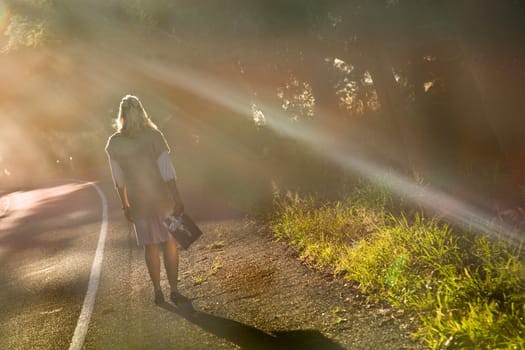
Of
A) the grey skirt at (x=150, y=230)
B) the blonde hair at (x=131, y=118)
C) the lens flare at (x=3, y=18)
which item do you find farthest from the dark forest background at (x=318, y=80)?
the grey skirt at (x=150, y=230)

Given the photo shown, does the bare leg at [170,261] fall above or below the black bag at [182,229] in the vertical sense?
below

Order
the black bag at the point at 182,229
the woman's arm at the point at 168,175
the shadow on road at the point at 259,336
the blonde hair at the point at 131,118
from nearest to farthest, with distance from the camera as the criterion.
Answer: the shadow on road at the point at 259,336 → the blonde hair at the point at 131,118 → the woman's arm at the point at 168,175 → the black bag at the point at 182,229

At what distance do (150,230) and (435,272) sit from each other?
9.21 feet

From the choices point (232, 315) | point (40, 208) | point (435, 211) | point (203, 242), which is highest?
point (435, 211)

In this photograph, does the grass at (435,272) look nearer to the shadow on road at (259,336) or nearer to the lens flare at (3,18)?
the shadow on road at (259,336)

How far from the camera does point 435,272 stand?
471cm

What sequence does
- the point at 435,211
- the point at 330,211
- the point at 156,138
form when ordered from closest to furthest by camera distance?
the point at 156,138
the point at 435,211
the point at 330,211

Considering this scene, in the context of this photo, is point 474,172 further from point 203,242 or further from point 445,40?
point 203,242

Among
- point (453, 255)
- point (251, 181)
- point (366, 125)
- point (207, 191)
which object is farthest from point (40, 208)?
point (453, 255)

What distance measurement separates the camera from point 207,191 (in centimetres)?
1717

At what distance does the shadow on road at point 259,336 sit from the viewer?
4082 millimetres

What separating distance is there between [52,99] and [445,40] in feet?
130

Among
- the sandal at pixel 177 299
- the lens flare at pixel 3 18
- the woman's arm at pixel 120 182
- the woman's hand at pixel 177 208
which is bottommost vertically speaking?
the sandal at pixel 177 299

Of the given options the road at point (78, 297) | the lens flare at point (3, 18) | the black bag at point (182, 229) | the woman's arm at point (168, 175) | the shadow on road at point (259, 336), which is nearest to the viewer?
the shadow on road at point (259, 336)
